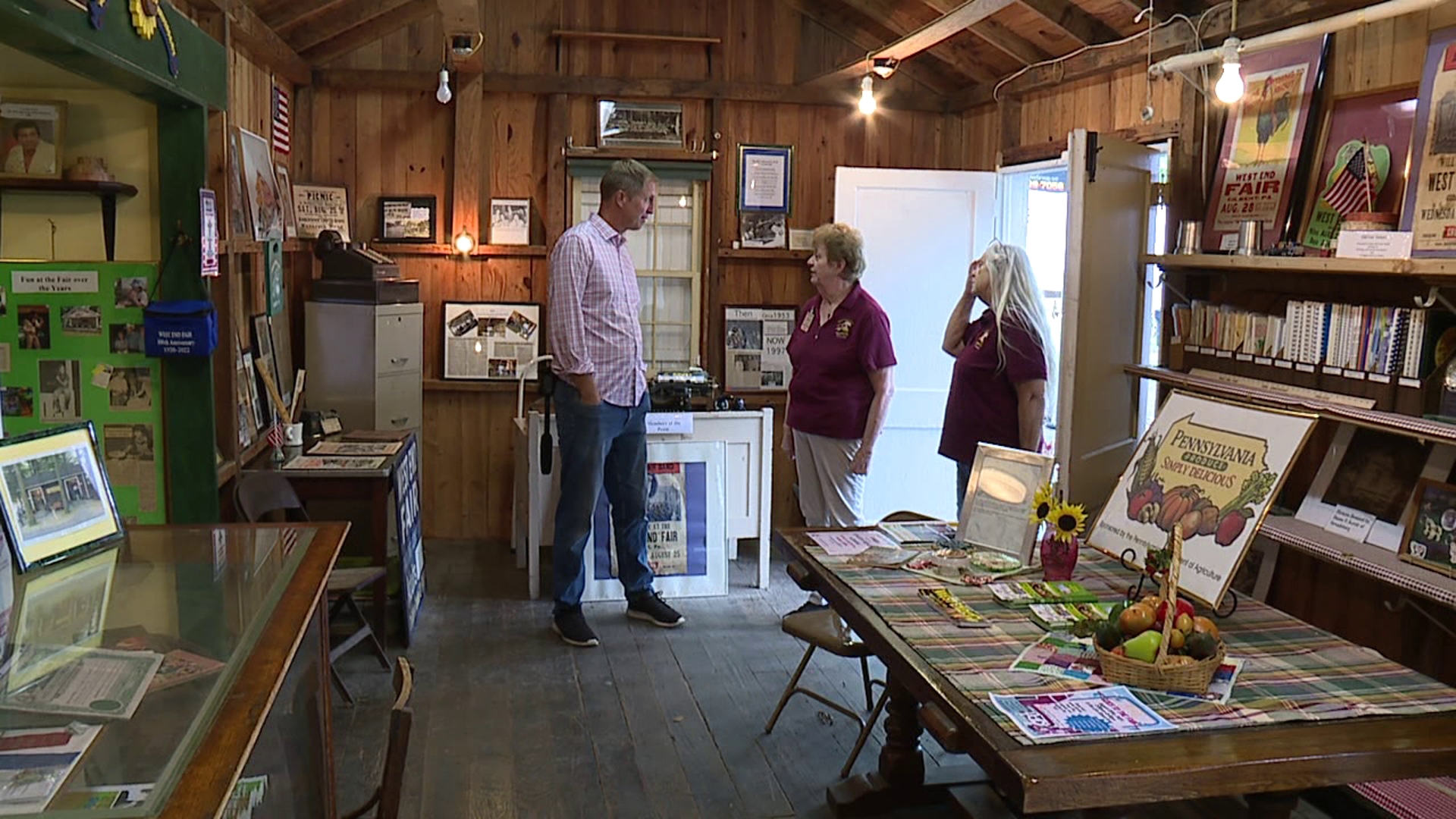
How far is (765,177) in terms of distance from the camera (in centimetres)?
668

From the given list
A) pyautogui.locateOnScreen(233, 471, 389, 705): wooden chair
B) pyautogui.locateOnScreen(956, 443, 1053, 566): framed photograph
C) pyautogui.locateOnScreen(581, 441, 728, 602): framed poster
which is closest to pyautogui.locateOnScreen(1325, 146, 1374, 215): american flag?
pyautogui.locateOnScreen(956, 443, 1053, 566): framed photograph

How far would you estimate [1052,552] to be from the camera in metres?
2.92

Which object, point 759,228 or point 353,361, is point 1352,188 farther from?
point 353,361

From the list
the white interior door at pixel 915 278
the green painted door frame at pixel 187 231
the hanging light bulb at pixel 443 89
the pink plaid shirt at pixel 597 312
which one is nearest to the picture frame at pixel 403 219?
the hanging light bulb at pixel 443 89

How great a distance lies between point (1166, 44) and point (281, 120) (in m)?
4.03

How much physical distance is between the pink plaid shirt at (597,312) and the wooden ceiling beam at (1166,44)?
2.24 meters

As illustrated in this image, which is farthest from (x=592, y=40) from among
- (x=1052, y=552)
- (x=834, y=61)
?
(x=1052, y=552)

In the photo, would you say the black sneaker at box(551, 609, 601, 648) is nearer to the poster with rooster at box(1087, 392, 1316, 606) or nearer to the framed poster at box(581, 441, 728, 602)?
the framed poster at box(581, 441, 728, 602)

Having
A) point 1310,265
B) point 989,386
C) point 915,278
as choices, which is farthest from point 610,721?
point 915,278

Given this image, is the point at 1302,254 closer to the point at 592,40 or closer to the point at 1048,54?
the point at 1048,54

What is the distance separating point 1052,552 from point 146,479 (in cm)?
283

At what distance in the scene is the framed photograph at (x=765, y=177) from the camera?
6.66 m

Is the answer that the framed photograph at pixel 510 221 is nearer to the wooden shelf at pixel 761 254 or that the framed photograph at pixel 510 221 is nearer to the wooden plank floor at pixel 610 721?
the wooden shelf at pixel 761 254

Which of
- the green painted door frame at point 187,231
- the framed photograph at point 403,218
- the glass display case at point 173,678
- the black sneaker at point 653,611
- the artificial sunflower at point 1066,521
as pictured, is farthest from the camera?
the framed photograph at point 403,218
